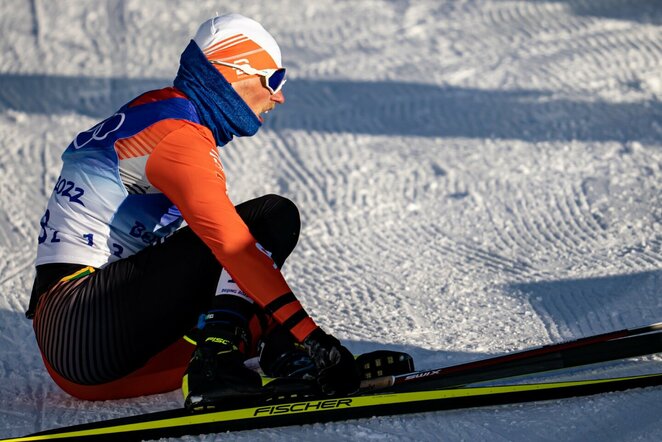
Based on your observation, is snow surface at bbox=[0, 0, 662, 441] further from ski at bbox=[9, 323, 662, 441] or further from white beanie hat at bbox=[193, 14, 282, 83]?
white beanie hat at bbox=[193, 14, 282, 83]

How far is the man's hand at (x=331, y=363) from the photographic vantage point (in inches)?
88.4

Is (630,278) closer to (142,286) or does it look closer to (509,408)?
(509,408)

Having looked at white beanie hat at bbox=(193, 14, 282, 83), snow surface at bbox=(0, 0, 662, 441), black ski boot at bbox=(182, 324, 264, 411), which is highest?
white beanie hat at bbox=(193, 14, 282, 83)

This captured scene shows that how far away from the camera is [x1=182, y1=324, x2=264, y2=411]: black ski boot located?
235cm

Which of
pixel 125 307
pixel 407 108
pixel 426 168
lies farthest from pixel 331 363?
pixel 407 108

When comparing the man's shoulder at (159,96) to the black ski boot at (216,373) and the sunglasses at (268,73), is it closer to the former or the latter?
the sunglasses at (268,73)

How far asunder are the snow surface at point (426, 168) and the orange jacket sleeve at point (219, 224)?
0.38 metres

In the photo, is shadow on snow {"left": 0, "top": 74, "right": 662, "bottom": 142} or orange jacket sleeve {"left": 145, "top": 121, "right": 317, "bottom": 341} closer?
orange jacket sleeve {"left": 145, "top": 121, "right": 317, "bottom": 341}

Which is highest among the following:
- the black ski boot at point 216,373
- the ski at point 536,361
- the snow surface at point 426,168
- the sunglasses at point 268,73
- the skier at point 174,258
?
the sunglasses at point 268,73

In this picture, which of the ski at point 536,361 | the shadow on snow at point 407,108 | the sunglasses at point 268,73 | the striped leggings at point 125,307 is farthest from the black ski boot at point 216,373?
the shadow on snow at point 407,108

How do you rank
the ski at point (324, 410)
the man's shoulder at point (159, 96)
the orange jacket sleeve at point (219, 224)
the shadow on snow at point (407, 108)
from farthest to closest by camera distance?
the shadow on snow at point (407, 108) < the man's shoulder at point (159, 96) < the ski at point (324, 410) < the orange jacket sleeve at point (219, 224)

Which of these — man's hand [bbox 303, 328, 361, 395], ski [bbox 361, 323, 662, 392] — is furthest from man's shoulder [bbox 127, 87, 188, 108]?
ski [bbox 361, 323, 662, 392]

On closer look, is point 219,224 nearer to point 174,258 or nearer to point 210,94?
point 174,258

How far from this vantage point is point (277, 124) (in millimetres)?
5098
